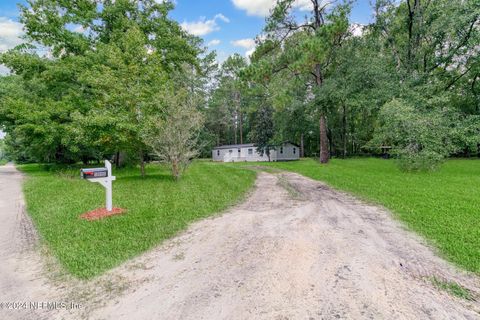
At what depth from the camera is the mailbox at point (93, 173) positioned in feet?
16.4

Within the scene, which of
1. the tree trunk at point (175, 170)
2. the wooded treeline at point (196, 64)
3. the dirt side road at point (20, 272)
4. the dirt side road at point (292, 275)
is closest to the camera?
the dirt side road at point (292, 275)

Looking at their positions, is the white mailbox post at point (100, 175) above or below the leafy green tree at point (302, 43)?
below

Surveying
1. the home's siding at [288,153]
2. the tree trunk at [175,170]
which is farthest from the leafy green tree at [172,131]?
the home's siding at [288,153]

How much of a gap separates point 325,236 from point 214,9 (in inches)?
597

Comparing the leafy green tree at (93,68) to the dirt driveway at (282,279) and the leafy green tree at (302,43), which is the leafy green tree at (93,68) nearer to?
the leafy green tree at (302,43)

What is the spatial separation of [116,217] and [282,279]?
3957 millimetres

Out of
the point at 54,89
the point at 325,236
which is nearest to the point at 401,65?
the point at 325,236

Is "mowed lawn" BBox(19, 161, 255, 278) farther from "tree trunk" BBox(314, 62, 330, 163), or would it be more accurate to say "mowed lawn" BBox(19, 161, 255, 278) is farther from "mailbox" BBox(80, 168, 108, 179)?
"tree trunk" BBox(314, 62, 330, 163)

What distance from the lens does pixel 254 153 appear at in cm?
3111

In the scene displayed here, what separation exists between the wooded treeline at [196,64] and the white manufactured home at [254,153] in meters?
10.8

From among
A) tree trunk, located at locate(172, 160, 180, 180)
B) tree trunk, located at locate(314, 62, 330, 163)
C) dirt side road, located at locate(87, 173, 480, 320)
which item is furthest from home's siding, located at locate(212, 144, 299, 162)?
dirt side road, located at locate(87, 173, 480, 320)

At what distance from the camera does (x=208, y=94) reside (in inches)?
1448

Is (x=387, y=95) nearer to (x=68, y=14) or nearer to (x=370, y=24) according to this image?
(x=370, y=24)

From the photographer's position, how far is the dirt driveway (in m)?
2.19
